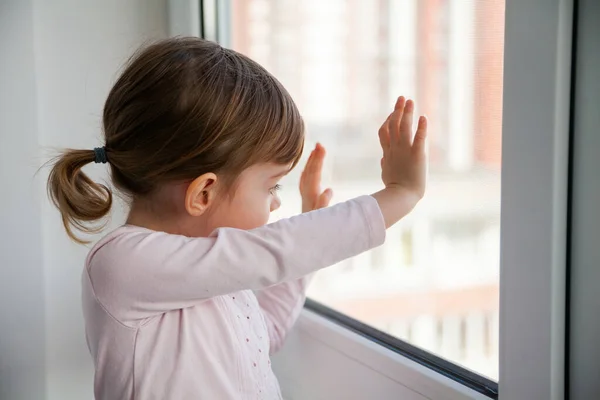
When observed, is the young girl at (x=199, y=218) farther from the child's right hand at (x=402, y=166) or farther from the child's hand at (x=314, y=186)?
the child's hand at (x=314, y=186)

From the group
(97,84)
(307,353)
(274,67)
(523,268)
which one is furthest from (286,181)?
(523,268)

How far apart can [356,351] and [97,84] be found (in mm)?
713

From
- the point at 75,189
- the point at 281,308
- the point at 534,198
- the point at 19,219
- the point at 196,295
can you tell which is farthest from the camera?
the point at 19,219

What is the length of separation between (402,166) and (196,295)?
271 mm

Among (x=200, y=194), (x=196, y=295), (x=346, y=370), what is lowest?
(x=346, y=370)

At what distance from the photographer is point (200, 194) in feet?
2.48

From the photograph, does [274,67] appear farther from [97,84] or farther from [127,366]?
[127,366]

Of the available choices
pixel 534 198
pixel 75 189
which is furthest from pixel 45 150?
pixel 534 198

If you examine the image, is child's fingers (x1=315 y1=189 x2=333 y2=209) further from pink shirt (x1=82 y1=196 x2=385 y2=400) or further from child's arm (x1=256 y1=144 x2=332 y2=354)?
pink shirt (x1=82 y1=196 x2=385 y2=400)

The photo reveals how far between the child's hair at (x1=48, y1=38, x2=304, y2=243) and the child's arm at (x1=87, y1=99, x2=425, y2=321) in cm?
8

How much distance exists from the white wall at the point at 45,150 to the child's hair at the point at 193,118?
0.43 metres

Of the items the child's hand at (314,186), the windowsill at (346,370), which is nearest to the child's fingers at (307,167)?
the child's hand at (314,186)

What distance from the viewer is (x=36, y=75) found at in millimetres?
1150

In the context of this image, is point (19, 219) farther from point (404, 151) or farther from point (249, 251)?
point (404, 151)
